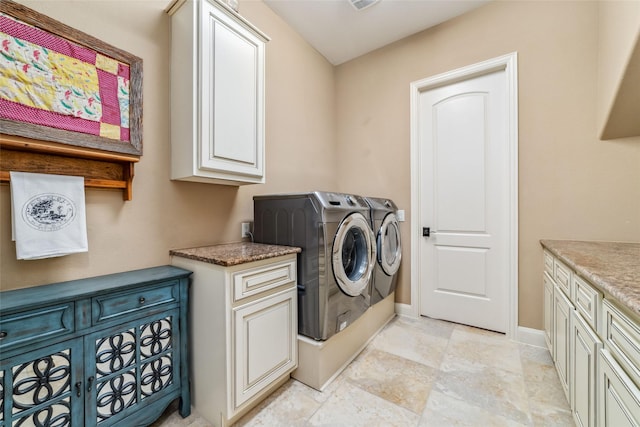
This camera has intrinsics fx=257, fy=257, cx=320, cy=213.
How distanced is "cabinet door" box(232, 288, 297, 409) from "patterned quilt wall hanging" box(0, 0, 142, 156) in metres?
1.09

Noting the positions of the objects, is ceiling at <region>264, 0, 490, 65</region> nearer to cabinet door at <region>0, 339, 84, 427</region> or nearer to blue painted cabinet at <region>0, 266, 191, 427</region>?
blue painted cabinet at <region>0, 266, 191, 427</region>

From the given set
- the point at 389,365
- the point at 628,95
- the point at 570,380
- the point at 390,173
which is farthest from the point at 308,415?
the point at 628,95

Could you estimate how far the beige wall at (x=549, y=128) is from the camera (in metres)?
1.81

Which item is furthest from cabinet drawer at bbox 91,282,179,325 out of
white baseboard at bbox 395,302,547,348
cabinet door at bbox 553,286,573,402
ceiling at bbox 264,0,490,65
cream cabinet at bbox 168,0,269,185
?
white baseboard at bbox 395,302,547,348

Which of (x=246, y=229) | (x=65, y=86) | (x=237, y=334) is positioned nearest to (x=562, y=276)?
(x=237, y=334)

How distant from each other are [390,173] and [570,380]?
2.00 m

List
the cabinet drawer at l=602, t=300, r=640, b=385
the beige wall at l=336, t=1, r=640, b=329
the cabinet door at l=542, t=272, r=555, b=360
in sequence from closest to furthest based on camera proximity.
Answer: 1. the cabinet drawer at l=602, t=300, r=640, b=385
2. the cabinet door at l=542, t=272, r=555, b=360
3. the beige wall at l=336, t=1, r=640, b=329

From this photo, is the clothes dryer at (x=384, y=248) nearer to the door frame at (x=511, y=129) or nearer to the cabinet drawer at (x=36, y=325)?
the door frame at (x=511, y=129)

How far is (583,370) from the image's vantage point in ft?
3.50

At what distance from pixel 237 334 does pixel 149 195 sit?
3.11 feet

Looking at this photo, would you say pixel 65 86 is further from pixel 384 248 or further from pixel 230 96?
pixel 384 248

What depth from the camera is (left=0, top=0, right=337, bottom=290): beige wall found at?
3.91 feet

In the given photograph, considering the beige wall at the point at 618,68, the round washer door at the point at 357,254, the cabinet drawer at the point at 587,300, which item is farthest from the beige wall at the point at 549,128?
the cabinet drawer at the point at 587,300

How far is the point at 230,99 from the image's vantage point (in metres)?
1.57
